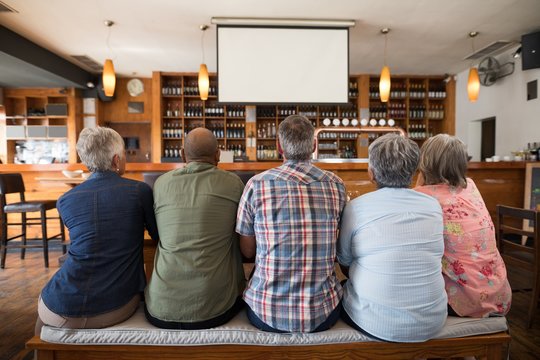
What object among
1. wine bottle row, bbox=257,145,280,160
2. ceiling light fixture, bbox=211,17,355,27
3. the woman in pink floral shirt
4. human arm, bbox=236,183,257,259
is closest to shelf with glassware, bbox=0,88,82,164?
wine bottle row, bbox=257,145,280,160

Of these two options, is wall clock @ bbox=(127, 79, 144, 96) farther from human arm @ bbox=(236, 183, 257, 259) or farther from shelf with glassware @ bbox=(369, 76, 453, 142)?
human arm @ bbox=(236, 183, 257, 259)

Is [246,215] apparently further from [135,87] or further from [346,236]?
[135,87]

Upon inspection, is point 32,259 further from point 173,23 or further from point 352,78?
point 352,78

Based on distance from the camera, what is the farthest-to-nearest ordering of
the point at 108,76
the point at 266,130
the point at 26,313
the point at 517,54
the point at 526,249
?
the point at 266,130
the point at 517,54
the point at 108,76
the point at 26,313
the point at 526,249

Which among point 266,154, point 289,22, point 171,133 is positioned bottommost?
point 266,154

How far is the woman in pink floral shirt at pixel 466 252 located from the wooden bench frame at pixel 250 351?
0.16 meters

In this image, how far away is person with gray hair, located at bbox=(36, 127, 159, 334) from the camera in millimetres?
1220

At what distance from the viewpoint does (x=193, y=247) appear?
1.21 metres

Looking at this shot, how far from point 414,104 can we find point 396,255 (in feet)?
24.4

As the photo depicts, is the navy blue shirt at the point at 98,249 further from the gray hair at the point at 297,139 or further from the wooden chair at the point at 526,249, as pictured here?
the wooden chair at the point at 526,249

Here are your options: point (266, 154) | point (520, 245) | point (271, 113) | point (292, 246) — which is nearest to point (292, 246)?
point (292, 246)

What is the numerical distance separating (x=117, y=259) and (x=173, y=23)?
4.25 m

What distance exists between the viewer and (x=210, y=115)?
7336 mm

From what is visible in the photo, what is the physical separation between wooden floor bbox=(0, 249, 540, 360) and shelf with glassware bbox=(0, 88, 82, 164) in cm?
454
